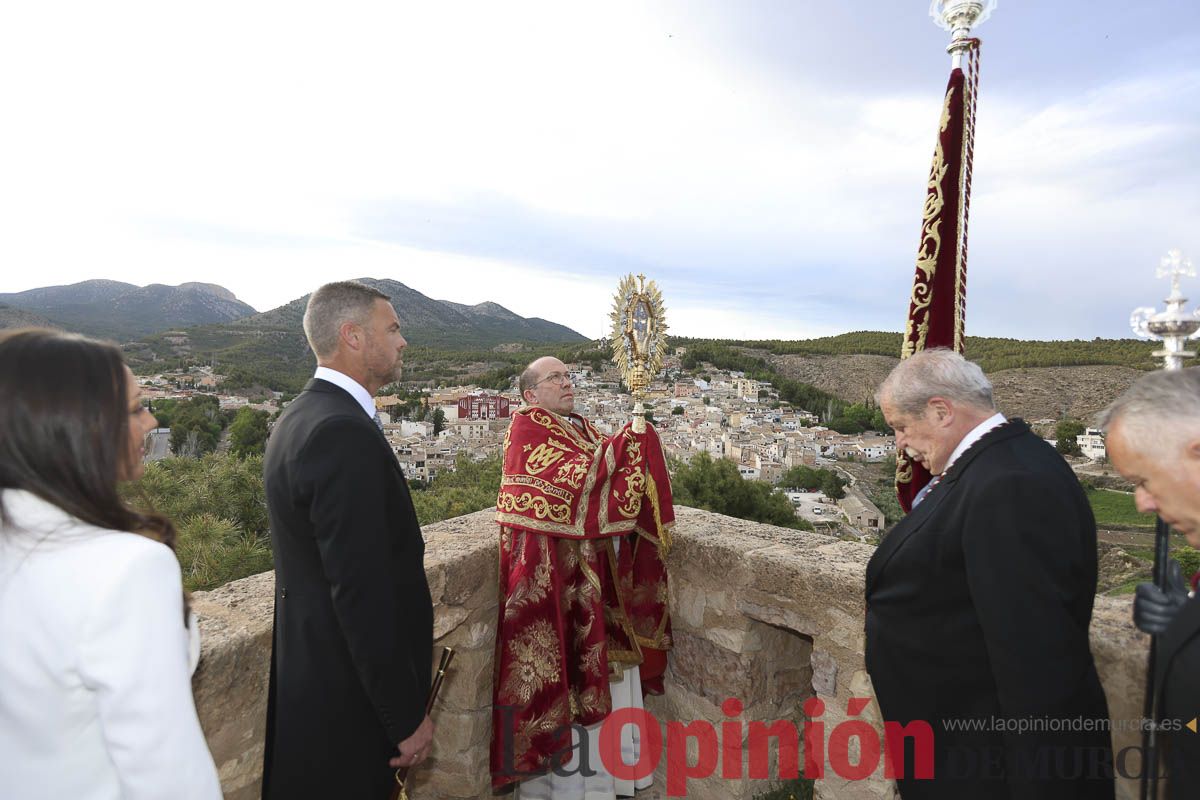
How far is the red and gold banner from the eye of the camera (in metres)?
2.20

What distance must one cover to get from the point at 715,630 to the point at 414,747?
1.50 meters

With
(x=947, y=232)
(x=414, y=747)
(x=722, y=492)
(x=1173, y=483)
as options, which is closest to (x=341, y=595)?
(x=414, y=747)

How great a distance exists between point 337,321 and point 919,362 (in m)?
1.58

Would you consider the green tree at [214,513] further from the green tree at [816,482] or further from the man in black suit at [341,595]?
the green tree at [816,482]

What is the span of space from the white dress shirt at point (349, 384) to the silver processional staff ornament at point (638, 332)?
1.32 metres

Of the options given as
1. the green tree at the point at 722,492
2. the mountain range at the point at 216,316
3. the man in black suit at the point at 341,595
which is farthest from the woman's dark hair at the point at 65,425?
the mountain range at the point at 216,316

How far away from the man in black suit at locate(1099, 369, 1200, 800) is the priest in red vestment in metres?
1.68

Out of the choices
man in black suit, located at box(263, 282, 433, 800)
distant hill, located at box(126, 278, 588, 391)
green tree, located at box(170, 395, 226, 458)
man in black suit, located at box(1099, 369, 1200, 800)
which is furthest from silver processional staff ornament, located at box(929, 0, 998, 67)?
green tree, located at box(170, 395, 226, 458)

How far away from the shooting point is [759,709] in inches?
107

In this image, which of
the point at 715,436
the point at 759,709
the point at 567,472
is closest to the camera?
the point at 567,472

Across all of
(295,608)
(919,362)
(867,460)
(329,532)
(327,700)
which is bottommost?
(867,460)

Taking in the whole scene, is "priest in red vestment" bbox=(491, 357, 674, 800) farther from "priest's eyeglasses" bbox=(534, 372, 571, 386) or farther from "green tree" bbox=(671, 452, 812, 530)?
"green tree" bbox=(671, 452, 812, 530)

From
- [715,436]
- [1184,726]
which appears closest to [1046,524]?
[1184,726]

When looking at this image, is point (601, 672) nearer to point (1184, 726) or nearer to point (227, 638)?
point (227, 638)
